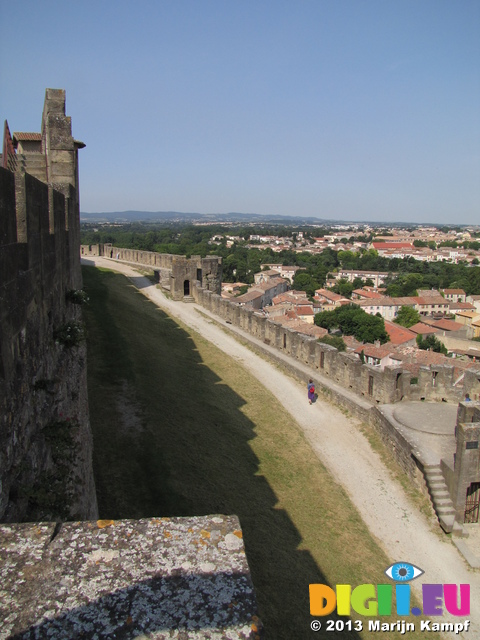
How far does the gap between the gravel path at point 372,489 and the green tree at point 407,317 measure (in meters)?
72.3

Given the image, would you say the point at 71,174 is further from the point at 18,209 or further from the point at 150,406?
the point at 18,209

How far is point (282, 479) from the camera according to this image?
9.11 m

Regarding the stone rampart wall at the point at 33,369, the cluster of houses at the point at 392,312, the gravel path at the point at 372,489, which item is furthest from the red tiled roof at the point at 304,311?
the stone rampart wall at the point at 33,369

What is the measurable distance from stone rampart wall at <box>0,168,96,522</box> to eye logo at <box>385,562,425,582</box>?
455 centimetres

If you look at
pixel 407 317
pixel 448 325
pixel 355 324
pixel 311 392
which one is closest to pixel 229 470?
pixel 311 392

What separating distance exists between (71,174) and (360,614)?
9.94 m

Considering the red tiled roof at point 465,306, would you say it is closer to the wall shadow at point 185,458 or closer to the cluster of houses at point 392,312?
the cluster of houses at point 392,312

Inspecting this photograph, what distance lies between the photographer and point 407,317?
275 ft

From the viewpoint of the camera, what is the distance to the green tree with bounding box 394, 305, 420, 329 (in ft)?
273

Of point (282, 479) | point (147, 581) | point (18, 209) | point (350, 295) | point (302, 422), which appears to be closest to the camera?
point (147, 581)

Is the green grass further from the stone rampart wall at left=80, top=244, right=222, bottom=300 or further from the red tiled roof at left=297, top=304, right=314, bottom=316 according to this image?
the red tiled roof at left=297, top=304, right=314, bottom=316

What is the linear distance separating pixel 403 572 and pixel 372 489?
2.17m

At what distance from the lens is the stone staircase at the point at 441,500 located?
8.34m

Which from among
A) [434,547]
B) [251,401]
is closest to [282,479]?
[434,547]
